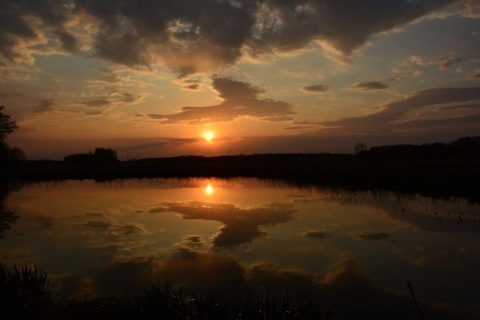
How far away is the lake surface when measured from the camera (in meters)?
8.95

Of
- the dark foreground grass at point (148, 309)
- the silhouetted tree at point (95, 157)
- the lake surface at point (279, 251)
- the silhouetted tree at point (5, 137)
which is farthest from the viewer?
the silhouetted tree at point (95, 157)

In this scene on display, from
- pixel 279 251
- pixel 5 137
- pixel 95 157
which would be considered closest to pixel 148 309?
pixel 279 251

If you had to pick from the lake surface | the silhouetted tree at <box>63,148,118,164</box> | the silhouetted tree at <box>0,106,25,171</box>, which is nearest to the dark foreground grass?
the lake surface

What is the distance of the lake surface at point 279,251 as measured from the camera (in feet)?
29.4

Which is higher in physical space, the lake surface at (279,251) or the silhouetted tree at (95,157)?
the silhouetted tree at (95,157)

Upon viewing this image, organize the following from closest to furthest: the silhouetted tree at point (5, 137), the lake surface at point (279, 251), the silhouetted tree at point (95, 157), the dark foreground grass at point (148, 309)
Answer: the dark foreground grass at point (148, 309) → the lake surface at point (279, 251) → the silhouetted tree at point (5, 137) → the silhouetted tree at point (95, 157)

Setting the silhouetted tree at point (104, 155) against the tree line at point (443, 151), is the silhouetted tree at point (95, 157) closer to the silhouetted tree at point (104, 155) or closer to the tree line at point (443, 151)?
the silhouetted tree at point (104, 155)

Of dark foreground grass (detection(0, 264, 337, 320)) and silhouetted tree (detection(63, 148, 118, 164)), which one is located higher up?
silhouetted tree (detection(63, 148, 118, 164))

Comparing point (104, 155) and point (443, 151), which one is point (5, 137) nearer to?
point (104, 155)

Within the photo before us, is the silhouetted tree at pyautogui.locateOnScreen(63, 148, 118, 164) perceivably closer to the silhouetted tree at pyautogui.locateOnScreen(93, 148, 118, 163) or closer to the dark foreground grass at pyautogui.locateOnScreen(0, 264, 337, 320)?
the silhouetted tree at pyautogui.locateOnScreen(93, 148, 118, 163)

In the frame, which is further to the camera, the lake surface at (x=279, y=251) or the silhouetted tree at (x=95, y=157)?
the silhouetted tree at (x=95, y=157)

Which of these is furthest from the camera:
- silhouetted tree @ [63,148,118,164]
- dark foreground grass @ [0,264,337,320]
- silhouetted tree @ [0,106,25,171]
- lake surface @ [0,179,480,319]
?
silhouetted tree @ [63,148,118,164]

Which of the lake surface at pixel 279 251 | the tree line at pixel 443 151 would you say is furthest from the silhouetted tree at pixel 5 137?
the tree line at pixel 443 151

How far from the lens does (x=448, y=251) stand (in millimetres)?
11922
